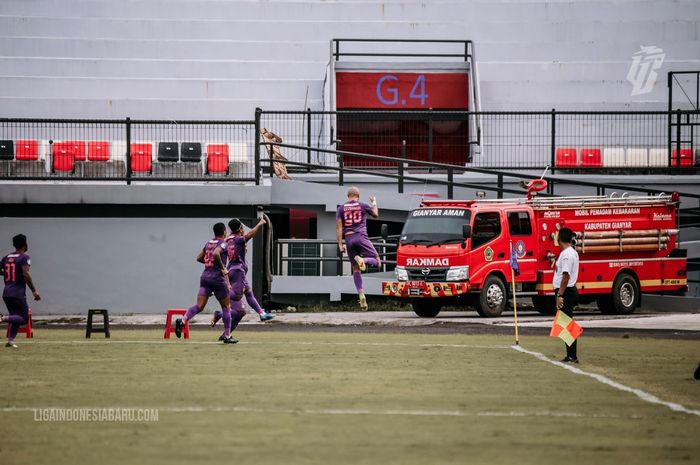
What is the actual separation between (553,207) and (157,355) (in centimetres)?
1248

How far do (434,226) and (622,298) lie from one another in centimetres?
441

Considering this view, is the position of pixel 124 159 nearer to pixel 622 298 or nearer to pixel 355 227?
pixel 355 227

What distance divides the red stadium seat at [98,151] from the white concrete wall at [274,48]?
7273mm

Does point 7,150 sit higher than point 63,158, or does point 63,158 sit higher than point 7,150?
point 7,150

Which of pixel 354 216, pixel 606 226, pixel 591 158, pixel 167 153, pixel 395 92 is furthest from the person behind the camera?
pixel 395 92

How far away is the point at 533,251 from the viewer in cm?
2602

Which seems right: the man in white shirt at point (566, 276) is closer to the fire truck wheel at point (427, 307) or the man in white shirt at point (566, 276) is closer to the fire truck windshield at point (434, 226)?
the fire truck windshield at point (434, 226)

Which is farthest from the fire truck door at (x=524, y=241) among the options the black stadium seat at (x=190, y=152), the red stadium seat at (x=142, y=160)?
the red stadium seat at (x=142, y=160)

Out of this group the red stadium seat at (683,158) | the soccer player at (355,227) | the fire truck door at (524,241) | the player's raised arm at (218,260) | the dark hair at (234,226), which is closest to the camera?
the player's raised arm at (218,260)

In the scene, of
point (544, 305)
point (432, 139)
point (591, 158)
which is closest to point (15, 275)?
point (544, 305)

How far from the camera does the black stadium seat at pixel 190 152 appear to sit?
27.6m

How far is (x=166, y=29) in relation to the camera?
39.1m

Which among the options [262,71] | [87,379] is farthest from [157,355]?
[262,71]

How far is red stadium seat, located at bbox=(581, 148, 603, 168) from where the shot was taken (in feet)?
104
